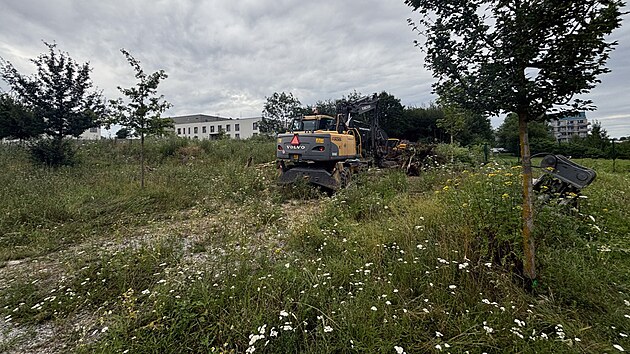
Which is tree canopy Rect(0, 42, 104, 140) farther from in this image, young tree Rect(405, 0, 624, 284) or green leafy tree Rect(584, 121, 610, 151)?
green leafy tree Rect(584, 121, 610, 151)

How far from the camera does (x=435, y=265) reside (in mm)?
2893

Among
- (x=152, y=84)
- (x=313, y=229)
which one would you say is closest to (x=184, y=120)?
(x=152, y=84)

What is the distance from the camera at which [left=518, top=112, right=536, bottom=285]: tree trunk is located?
241 cm

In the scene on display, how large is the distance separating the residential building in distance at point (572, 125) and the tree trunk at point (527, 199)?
0.83 feet

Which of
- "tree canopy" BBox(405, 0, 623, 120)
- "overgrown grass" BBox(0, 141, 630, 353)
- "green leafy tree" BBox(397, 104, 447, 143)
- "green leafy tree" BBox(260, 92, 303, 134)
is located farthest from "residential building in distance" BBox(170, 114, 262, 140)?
"tree canopy" BBox(405, 0, 623, 120)

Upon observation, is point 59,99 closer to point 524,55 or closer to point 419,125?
point 524,55

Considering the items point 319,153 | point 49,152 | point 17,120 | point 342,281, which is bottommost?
point 342,281

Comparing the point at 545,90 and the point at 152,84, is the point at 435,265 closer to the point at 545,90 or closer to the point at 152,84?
the point at 545,90

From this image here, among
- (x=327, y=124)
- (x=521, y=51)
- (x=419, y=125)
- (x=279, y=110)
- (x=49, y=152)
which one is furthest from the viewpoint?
(x=279, y=110)

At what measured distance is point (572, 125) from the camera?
1902 cm

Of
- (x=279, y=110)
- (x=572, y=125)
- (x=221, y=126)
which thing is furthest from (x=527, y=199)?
(x=221, y=126)

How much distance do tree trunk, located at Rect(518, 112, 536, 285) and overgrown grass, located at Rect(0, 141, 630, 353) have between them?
0.49ft

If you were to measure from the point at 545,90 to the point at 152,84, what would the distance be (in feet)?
30.5

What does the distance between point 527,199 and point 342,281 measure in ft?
6.08
